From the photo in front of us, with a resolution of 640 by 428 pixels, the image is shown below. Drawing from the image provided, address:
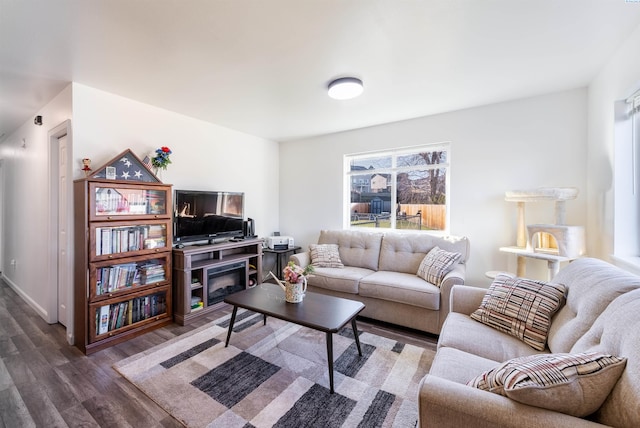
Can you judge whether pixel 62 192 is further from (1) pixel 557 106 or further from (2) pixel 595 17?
(1) pixel 557 106

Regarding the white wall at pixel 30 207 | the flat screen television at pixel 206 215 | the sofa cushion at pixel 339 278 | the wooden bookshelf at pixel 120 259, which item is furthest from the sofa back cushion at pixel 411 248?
the white wall at pixel 30 207

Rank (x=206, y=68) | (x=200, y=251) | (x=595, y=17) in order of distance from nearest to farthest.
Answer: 1. (x=595, y=17)
2. (x=206, y=68)
3. (x=200, y=251)

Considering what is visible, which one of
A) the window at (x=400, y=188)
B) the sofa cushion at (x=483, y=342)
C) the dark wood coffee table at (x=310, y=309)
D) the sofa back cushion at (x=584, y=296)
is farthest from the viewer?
the window at (x=400, y=188)

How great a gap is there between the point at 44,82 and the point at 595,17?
169 inches

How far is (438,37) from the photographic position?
1826 millimetres

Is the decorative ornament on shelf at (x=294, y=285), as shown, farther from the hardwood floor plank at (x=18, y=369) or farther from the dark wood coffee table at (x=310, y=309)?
the hardwood floor plank at (x=18, y=369)

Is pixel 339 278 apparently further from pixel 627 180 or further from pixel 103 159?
pixel 103 159

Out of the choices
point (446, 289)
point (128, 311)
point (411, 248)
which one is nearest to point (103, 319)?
point (128, 311)

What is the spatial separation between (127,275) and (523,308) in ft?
10.8

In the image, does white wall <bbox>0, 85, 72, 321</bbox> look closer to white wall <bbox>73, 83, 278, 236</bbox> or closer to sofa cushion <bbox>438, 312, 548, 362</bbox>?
white wall <bbox>73, 83, 278, 236</bbox>

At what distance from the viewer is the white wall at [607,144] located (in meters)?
1.88

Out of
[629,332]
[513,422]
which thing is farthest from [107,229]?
[629,332]

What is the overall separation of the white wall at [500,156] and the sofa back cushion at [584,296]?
4.81 feet

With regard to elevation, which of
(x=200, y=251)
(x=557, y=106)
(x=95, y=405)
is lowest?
(x=95, y=405)
